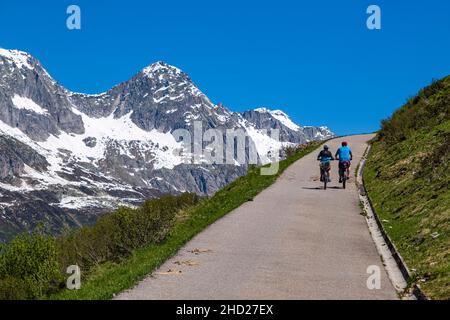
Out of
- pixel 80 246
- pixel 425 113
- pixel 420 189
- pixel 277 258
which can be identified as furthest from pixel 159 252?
pixel 425 113

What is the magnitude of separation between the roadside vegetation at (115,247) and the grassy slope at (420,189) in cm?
615

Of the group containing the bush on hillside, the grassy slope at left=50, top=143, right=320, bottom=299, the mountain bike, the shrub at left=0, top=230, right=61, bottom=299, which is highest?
the bush on hillside

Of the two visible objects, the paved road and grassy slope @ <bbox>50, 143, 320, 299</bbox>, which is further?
grassy slope @ <bbox>50, 143, 320, 299</bbox>

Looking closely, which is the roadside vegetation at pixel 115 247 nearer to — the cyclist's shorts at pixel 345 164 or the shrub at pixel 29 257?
the shrub at pixel 29 257

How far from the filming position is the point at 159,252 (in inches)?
646

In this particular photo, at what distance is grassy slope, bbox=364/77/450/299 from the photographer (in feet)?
43.1

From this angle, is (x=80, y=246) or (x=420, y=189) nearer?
(x=420, y=189)

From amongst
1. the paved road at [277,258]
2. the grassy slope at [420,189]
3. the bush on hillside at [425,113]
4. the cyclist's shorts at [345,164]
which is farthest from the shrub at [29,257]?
the bush on hillside at [425,113]

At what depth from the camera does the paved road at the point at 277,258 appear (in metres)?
11.4

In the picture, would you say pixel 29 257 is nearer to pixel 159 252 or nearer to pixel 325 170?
pixel 325 170

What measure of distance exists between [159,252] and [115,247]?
7.03m

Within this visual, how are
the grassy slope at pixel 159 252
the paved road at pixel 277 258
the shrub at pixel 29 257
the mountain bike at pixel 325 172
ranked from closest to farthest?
1. the paved road at pixel 277 258
2. the grassy slope at pixel 159 252
3. the mountain bike at pixel 325 172
4. the shrub at pixel 29 257

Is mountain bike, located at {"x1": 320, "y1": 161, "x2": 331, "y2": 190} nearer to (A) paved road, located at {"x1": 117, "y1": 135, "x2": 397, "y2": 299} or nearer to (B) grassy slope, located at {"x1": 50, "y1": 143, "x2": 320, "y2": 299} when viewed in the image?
(B) grassy slope, located at {"x1": 50, "y1": 143, "x2": 320, "y2": 299}

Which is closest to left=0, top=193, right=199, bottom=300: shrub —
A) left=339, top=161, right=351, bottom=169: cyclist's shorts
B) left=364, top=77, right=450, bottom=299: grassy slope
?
left=364, top=77, right=450, bottom=299: grassy slope
